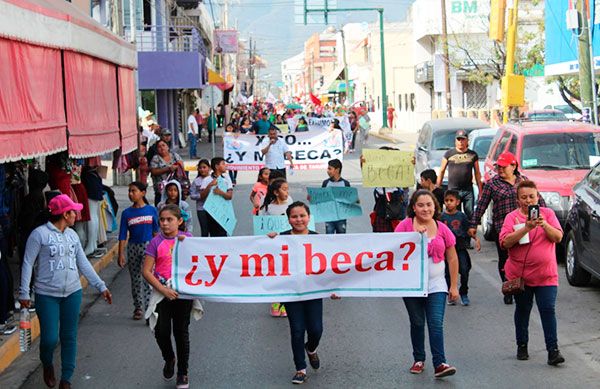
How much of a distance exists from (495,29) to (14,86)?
1873 centimetres

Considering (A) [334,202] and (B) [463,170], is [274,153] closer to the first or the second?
(B) [463,170]

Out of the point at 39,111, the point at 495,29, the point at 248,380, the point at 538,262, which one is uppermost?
the point at 495,29

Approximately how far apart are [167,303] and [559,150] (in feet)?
28.7

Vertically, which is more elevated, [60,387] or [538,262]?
[538,262]

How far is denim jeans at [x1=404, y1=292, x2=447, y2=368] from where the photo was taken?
25.3ft

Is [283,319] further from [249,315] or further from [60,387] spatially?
[60,387]

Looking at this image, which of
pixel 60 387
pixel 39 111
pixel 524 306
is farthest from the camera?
pixel 39 111

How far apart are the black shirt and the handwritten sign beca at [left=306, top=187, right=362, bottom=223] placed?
283 centimetres

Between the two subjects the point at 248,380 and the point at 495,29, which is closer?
the point at 248,380

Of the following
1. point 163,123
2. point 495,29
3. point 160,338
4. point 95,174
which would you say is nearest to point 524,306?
point 160,338

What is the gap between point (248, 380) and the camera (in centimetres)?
804

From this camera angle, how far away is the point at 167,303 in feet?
25.4

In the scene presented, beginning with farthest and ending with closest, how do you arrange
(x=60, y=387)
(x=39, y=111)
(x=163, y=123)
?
1. (x=163, y=123)
2. (x=39, y=111)
3. (x=60, y=387)

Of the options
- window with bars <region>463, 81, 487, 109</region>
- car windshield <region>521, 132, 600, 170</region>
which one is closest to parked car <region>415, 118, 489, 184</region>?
car windshield <region>521, 132, 600, 170</region>
